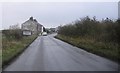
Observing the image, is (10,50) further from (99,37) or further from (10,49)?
(99,37)

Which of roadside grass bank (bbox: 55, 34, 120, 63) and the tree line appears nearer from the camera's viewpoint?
roadside grass bank (bbox: 55, 34, 120, 63)

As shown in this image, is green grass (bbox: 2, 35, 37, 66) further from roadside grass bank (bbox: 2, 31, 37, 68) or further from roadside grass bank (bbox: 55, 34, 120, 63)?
roadside grass bank (bbox: 55, 34, 120, 63)

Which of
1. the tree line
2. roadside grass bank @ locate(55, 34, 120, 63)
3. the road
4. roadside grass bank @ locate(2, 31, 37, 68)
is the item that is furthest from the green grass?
the tree line

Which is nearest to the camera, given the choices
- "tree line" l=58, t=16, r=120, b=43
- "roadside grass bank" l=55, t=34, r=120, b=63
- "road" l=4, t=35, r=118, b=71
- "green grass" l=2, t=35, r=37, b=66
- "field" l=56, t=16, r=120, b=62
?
"road" l=4, t=35, r=118, b=71

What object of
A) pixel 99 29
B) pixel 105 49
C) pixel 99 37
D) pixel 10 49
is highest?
pixel 99 29

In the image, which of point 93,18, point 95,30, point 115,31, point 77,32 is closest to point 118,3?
point 115,31

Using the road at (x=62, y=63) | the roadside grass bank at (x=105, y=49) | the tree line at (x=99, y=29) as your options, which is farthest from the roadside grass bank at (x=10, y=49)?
the tree line at (x=99, y=29)

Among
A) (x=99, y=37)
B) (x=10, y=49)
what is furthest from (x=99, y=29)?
(x=10, y=49)

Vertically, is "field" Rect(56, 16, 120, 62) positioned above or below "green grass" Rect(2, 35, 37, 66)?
above

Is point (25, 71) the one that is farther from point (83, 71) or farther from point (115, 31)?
point (115, 31)

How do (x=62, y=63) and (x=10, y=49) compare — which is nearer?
(x=62, y=63)

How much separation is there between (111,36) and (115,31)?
190cm

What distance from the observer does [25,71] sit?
39.5 feet

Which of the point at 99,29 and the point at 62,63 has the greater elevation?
the point at 99,29
